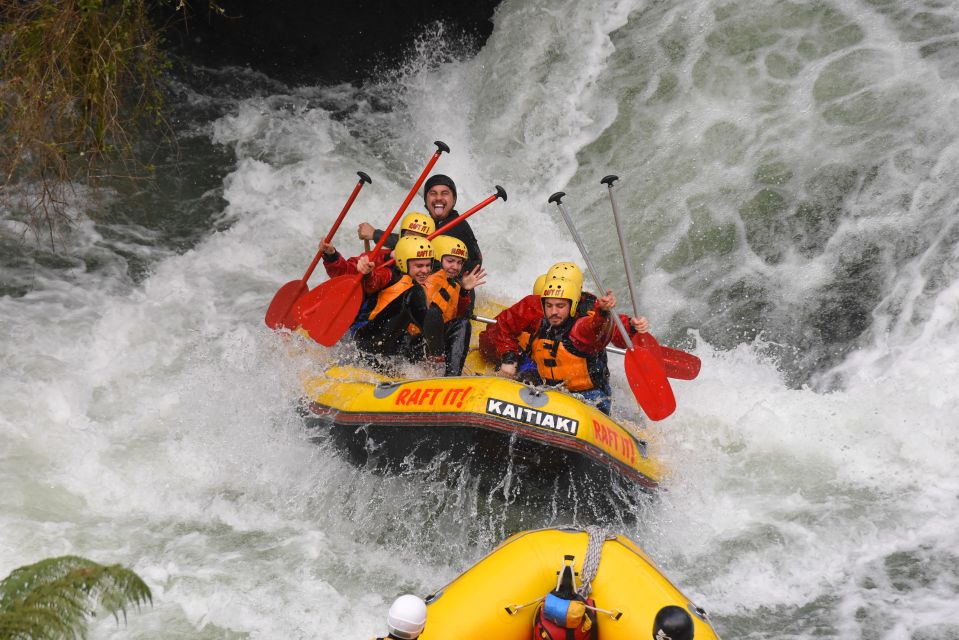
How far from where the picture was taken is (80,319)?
8.01m

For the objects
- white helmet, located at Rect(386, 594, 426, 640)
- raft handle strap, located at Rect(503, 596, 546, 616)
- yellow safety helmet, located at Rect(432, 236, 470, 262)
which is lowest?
white helmet, located at Rect(386, 594, 426, 640)

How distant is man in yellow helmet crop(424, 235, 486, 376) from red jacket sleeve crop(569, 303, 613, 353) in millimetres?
722

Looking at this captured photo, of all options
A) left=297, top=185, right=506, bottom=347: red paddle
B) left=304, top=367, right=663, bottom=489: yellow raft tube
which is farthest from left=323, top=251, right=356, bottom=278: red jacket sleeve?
left=304, top=367, right=663, bottom=489: yellow raft tube

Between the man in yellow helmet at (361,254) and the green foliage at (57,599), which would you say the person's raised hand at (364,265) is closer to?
the man in yellow helmet at (361,254)

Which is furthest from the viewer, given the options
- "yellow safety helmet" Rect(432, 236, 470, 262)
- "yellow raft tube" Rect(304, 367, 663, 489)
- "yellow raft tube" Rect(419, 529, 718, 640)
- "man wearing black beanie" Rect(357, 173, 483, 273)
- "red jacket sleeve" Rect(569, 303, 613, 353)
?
"man wearing black beanie" Rect(357, 173, 483, 273)

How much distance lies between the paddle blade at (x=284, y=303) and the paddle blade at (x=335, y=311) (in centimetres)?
77

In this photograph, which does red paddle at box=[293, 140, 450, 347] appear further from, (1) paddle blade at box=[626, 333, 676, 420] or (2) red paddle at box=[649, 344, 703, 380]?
(2) red paddle at box=[649, 344, 703, 380]

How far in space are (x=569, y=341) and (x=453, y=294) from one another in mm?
862

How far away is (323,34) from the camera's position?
34.1 ft

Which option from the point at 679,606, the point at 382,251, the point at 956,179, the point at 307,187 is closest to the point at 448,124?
the point at 307,187

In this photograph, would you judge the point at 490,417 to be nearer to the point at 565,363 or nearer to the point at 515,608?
the point at 565,363

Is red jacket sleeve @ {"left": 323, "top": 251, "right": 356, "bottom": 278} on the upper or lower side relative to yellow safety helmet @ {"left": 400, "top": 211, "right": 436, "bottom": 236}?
lower

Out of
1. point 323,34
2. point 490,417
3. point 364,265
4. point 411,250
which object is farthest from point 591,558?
point 323,34

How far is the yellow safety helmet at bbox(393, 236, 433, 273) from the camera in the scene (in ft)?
21.0
